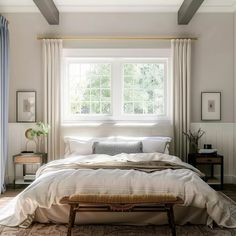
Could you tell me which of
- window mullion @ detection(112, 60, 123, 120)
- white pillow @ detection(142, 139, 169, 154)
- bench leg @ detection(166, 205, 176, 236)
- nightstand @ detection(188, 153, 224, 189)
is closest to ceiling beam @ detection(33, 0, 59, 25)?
window mullion @ detection(112, 60, 123, 120)

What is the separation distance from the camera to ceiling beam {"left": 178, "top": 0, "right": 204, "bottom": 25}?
17.2 feet

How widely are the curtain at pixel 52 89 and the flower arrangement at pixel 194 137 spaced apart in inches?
86.8

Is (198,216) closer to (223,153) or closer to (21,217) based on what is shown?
(21,217)

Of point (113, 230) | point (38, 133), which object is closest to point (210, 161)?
point (113, 230)

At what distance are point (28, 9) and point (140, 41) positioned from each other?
200 centimetres

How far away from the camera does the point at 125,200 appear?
3.40m

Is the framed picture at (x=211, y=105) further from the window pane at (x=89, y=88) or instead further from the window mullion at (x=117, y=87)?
the window pane at (x=89, y=88)

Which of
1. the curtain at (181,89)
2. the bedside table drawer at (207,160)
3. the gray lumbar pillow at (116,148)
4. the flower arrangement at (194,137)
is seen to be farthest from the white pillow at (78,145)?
the bedside table drawer at (207,160)

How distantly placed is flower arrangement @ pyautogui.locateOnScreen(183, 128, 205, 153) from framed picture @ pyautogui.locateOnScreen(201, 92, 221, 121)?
26 centimetres

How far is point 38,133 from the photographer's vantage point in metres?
5.92

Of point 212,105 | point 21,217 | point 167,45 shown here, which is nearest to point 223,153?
point 212,105

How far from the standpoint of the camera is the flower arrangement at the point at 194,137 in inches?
240

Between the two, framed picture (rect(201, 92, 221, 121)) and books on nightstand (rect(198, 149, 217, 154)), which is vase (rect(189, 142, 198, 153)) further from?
framed picture (rect(201, 92, 221, 121))

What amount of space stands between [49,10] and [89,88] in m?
1.56
